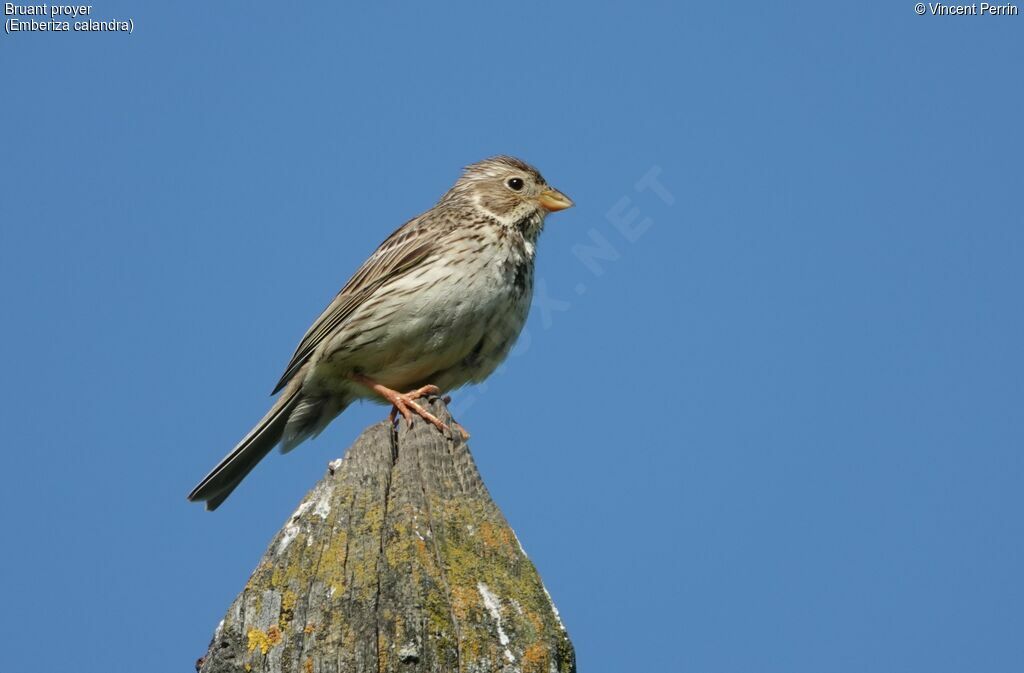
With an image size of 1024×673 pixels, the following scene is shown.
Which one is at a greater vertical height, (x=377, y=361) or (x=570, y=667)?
(x=377, y=361)

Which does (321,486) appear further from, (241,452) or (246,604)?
(241,452)

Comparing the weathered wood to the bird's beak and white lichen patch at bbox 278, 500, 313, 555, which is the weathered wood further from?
the bird's beak

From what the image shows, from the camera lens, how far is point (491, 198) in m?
8.57

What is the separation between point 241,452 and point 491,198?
2.46 metres

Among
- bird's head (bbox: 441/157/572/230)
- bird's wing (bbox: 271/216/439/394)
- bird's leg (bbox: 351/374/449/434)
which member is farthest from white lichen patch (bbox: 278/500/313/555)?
bird's head (bbox: 441/157/572/230)

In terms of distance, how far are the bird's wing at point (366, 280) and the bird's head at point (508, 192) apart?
21.1 inches

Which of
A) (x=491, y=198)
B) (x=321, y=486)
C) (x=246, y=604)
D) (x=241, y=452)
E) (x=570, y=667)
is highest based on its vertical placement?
(x=491, y=198)

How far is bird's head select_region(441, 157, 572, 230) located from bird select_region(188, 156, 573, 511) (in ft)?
0.10

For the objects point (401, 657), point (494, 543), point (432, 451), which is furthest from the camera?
point (432, 451)

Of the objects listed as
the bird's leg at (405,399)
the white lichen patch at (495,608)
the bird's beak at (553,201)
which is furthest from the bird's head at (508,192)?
the white lichen patch at (495,608)

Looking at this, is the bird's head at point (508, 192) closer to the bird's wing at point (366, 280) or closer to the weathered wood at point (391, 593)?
the bird's wing at point (366, 280)

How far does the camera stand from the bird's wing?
25.9 ft

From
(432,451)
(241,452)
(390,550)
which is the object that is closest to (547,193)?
(241,452)

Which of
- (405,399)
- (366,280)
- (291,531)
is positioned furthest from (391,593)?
(366,280)
